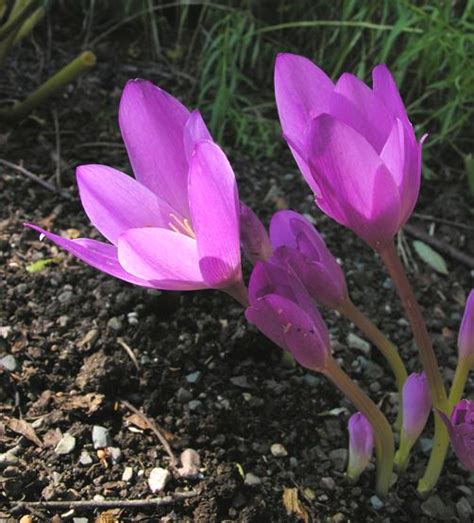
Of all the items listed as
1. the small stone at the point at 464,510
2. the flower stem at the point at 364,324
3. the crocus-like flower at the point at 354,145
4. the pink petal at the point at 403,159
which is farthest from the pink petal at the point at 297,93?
the small stone at the point at 464,510

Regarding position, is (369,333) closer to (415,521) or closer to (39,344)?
(415,521)

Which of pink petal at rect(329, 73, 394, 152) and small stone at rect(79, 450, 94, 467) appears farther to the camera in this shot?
small stone at rect(79, 450, 94, 467)

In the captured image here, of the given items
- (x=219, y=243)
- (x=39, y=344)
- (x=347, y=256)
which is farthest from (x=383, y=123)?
(x=347, y=256)

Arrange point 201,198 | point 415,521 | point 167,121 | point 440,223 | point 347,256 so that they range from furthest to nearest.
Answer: point 440,223 < point 347,256 < point 415,521 < point 167,121 < point 201,198

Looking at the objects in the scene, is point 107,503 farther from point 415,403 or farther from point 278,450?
point 415,403

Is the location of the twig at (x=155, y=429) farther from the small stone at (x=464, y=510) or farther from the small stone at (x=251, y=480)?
the small stone at (x=464, y=510)

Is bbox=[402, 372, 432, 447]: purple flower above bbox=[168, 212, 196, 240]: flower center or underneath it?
underneath

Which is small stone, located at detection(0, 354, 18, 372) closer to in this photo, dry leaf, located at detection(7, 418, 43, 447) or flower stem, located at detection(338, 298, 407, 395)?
dry leaf, located at detection(7, 418, 43, 447)

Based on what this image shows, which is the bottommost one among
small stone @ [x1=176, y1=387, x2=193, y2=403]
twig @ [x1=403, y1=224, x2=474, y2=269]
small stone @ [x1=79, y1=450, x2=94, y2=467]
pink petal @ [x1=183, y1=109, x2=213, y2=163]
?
small stone @ [x1=79, y1=450, x2=94, y2=467]

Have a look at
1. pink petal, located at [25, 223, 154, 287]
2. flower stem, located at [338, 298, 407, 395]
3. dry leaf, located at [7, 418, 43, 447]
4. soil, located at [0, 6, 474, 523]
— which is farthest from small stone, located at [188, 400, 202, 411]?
pink petal, located at [25, 223, 154, 287]
